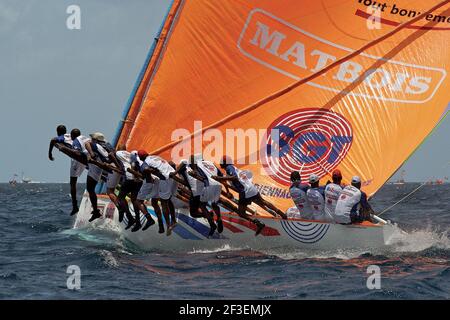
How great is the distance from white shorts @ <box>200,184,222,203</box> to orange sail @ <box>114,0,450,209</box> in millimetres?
3131

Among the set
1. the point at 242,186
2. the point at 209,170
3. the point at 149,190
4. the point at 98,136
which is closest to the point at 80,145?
the point at 98,136

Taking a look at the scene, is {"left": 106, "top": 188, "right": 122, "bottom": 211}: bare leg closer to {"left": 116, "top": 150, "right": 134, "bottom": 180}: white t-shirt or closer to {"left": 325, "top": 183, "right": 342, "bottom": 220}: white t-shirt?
{"left": 116, "top": 150, "right": 134, "bottom": 180}: white t-shirt

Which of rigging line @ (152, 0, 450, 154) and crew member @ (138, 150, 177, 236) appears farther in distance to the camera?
rigging line @ (152, 0, 450, 154)

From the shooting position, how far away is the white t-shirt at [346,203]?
17641 mm

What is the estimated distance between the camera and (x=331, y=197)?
59.2ft

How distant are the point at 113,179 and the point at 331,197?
5.23 m

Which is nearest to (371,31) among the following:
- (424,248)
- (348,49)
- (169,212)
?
(348,49)

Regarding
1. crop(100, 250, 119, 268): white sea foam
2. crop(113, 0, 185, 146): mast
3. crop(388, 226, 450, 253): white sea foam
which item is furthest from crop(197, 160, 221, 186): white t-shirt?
crop(388, 226, 450, 253): white sea foam

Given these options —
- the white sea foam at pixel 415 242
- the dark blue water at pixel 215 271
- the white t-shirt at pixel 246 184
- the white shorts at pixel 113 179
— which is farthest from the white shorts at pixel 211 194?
the white sea foam at pixel 415 242

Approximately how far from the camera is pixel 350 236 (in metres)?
17.8

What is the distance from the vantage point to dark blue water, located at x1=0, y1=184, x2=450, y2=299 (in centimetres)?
1352

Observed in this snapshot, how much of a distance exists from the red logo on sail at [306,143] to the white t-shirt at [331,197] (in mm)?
2434

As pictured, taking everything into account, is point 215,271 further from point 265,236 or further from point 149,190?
point 149,190

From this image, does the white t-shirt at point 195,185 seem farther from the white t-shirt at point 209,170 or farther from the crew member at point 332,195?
the crew member at point 332,195
